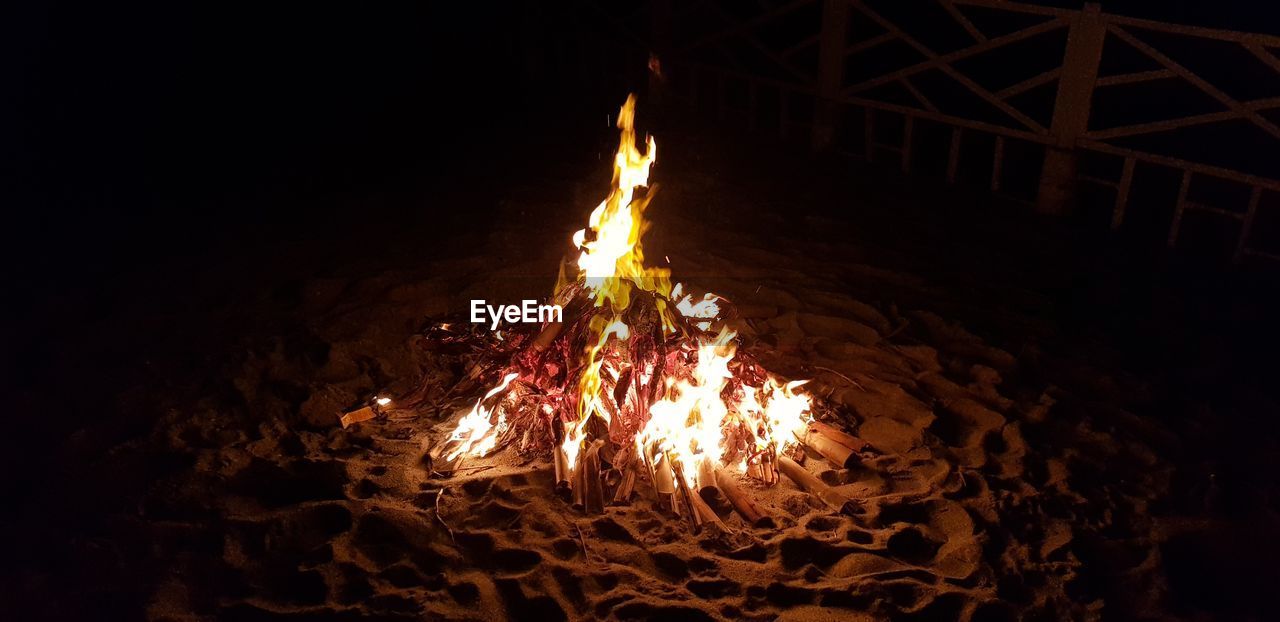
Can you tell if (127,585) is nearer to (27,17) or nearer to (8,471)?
(8,471)

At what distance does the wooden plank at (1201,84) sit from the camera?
667 cm

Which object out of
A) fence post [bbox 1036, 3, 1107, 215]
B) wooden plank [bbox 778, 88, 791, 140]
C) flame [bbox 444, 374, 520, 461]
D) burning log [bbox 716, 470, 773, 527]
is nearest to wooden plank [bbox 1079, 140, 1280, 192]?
fence post [bbox 1036, 3, 1107, 215]

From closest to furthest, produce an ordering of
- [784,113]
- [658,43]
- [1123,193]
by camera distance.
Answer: [1123,193]
[784,113]
[658,43]

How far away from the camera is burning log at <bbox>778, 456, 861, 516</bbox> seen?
4352 millimetres

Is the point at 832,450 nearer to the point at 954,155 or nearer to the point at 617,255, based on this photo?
the point at 617,255

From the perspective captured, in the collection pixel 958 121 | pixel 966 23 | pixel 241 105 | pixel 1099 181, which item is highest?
pixel 966 23

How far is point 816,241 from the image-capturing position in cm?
748

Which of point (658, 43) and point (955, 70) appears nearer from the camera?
point (955, 70)

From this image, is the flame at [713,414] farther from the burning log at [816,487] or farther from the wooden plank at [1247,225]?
the wooden plank at [1247,225]

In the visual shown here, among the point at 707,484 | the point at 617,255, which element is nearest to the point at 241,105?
the point at 617,255

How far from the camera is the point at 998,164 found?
8383 millimetres

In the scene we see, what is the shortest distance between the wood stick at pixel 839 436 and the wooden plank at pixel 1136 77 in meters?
4.33

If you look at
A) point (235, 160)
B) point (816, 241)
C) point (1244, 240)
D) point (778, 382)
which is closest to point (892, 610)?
point (778, 382)

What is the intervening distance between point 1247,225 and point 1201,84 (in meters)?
1.12
